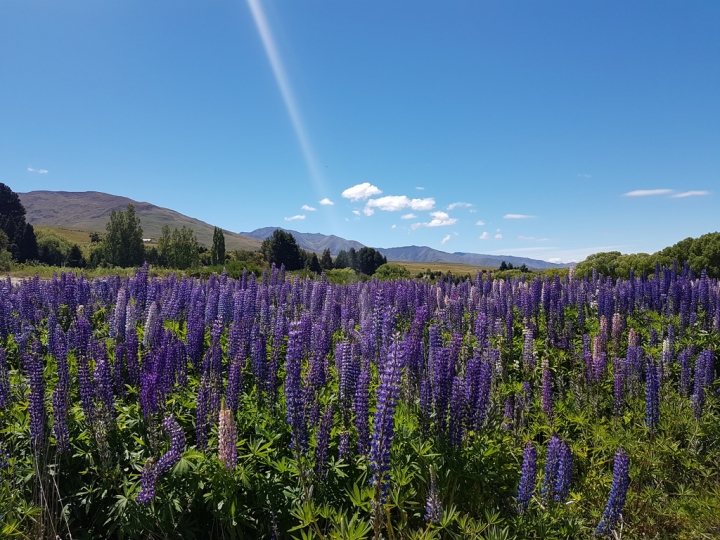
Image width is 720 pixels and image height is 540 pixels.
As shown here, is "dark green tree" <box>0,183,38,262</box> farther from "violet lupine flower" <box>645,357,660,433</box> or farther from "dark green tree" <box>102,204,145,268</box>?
"violet lupine flower" <box>645,357,660,433</box>

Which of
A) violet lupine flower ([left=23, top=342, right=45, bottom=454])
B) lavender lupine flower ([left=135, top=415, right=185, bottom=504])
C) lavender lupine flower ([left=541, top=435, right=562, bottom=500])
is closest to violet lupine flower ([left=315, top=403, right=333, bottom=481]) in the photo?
lavender lupine flower ([left=135, top=415, right=185, bottom=504])

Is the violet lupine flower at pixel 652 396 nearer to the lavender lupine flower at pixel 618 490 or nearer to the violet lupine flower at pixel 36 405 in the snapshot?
the lavender lupine flower at pixel 618 490

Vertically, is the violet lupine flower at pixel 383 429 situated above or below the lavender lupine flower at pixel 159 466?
above

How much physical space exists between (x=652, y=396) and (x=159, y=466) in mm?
5446

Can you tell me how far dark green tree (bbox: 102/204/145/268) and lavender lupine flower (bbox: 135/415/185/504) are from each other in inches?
2244

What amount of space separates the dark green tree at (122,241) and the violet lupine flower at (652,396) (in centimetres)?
5815

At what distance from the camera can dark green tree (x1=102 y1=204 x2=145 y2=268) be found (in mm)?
54656

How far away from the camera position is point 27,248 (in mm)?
76375

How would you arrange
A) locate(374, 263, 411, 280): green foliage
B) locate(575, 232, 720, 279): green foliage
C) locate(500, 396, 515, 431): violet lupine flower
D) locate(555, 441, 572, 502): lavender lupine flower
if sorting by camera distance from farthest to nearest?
locate(374, 263, 411, 280): green foliage, locate(575, 232, 720, 279): green foliage, locate(500, 396, 515, 431): violet lupine flower, locate(555, 441, 572, 502): lavender lupine flower

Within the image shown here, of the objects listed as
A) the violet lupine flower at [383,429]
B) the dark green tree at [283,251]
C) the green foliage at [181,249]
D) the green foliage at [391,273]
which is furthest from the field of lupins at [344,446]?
the dark green tree at [283,251]

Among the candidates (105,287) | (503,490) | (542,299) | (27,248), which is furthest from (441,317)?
(27,248)

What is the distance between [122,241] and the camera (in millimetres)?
55188

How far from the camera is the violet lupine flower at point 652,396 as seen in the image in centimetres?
519

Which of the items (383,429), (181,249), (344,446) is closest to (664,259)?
(344,446)
